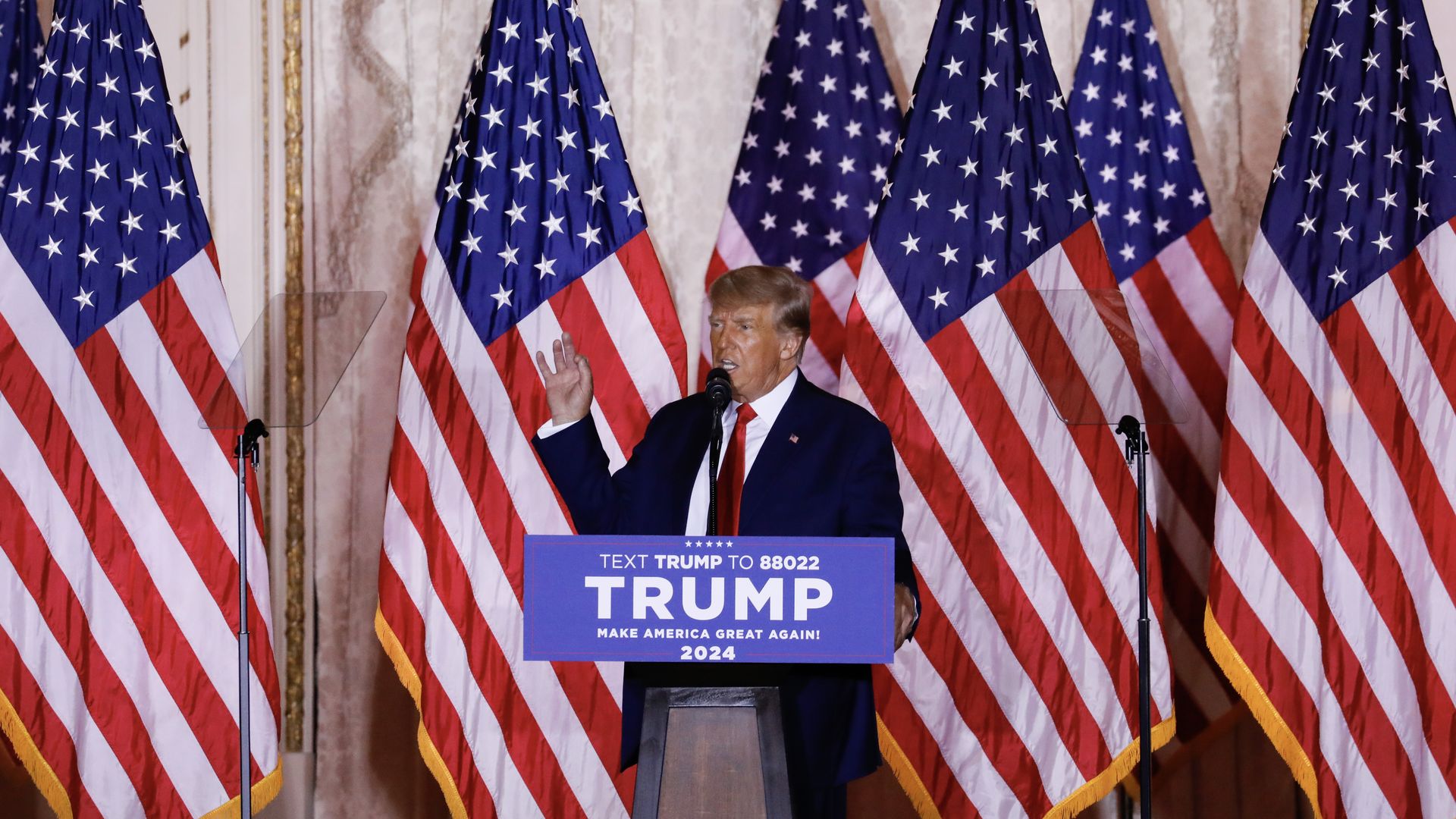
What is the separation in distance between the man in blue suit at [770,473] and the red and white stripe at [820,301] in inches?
43.1

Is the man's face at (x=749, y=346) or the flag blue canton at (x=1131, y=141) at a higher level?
the flag blue canton at (x=1131, y=141)

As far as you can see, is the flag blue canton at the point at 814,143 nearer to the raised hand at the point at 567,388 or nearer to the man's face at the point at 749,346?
the man's face at the point at 749,346

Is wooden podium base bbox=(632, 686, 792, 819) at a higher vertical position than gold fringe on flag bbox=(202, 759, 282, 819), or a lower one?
higher

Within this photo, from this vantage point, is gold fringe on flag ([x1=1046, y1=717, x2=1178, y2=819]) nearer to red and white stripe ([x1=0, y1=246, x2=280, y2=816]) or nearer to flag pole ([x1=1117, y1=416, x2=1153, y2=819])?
flag pole ([x1=1117, y1=416, x2=1153, y2=819])

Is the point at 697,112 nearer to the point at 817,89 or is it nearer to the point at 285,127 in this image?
the point at 817,89

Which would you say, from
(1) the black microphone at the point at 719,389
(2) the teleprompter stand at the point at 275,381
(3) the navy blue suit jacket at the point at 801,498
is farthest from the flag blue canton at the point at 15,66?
(1) the black microphone at the point at 719,389

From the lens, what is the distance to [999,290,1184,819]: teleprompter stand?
12.7ft

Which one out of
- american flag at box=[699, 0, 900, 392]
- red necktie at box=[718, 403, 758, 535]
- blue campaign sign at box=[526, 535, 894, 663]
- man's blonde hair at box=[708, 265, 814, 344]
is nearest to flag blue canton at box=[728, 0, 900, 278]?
american flag at box=[699, 0, 900, 392]

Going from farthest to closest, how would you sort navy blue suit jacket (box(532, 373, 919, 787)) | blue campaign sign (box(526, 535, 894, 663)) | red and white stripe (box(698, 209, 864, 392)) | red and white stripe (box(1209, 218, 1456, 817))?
1. red and white stripe (box(698, 209, 864, 392))
2. red and white stripe (box(1209, 218, 1456, 817))
3. navy blue suit jacket (box(532, 373, 919, 787))
4. blue campaign sign (box(526, 535, 894, 663))

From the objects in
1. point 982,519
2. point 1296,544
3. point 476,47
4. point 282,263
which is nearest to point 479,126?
point 476,47

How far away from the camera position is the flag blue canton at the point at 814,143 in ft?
15.1

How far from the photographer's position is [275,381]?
4.26 m

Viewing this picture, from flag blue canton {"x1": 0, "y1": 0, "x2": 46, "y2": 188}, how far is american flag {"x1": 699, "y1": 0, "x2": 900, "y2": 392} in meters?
2.15

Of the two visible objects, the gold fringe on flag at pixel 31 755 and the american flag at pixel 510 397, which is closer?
the gold fringe on flag at pixel 31 755
